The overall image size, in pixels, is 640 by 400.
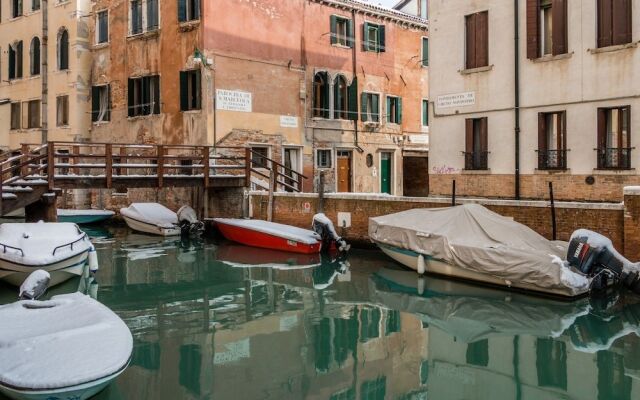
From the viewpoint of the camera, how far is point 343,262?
13898 millimetres

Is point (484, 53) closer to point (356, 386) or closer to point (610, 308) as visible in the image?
point (610, 308)

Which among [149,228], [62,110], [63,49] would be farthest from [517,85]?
[63,49]

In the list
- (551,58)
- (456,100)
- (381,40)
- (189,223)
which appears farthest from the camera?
(381,40)

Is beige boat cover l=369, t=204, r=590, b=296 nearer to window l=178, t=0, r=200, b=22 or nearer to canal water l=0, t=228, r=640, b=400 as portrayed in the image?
canal water l=0, t=228, r=640, b=400

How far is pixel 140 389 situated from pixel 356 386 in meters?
2.07

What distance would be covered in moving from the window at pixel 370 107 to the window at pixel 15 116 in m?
12.7

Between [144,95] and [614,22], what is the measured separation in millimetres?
13332

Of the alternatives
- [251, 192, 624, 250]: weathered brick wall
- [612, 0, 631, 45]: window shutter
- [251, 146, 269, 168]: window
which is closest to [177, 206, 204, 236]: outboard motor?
[251, 192, 624, 250]: weathered brick wall

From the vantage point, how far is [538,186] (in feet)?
45.5

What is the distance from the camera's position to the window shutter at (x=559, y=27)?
44.2ft

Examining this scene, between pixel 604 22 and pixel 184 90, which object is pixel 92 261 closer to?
pixel 184 90

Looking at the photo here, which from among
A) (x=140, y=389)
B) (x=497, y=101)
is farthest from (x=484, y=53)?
(x=140, y=389)

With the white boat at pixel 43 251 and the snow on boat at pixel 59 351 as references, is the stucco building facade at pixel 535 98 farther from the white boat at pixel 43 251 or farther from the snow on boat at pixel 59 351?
the snow on boat at pixel 59 351

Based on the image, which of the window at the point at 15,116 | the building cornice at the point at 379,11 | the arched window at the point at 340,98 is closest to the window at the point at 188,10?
the building cornice at the point at 379,11
